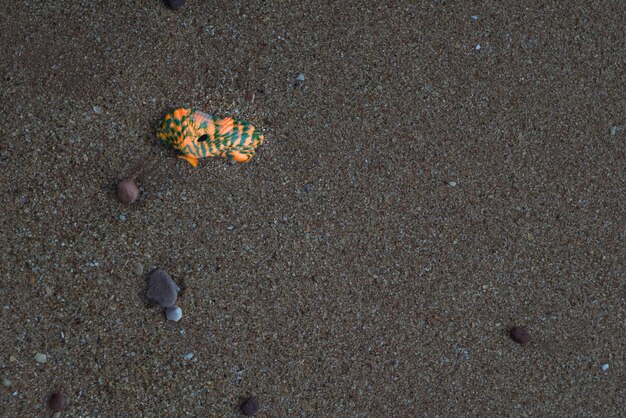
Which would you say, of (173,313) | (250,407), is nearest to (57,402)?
(173,313)

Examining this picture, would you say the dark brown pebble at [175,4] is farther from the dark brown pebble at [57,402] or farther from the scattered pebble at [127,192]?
the dark brown pebble at [57,402]

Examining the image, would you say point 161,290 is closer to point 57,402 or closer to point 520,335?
point 57,402

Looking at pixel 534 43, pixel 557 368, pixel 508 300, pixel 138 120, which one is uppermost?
pixel 534 43

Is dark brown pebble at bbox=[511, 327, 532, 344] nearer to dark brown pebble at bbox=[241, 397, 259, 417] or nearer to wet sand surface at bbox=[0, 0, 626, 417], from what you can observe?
wet sand surface at bbox=[0, 0, 626, 417]

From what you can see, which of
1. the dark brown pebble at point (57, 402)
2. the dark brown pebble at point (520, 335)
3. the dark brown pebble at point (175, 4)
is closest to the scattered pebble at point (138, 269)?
the dark brown pebble at point (57, 402)

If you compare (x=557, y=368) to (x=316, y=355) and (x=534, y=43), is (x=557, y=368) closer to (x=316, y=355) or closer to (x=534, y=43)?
(x=316, y=355)

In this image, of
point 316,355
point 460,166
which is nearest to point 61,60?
point 316,355

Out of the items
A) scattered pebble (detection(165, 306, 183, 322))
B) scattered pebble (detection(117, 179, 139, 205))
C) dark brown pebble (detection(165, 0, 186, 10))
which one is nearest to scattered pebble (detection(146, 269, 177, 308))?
scattered pebble (detection(165, 306, 183, 322))
